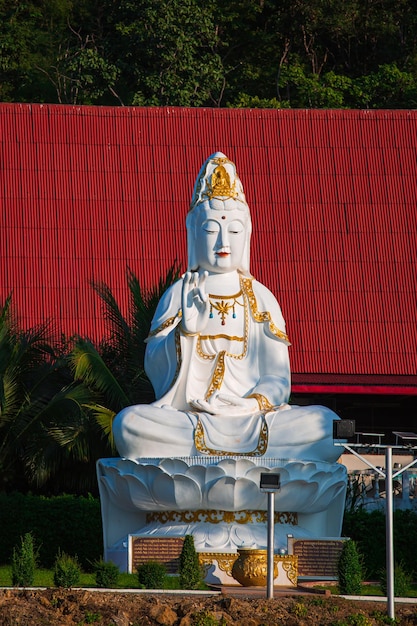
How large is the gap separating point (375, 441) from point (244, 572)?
11.2m

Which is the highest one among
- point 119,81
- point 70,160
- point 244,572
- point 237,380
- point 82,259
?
point 119,81

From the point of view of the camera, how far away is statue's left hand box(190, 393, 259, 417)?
19156 mm

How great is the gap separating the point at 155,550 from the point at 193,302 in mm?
3255

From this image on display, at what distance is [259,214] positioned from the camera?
28.0m

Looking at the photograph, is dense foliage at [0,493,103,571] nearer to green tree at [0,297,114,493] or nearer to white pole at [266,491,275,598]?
green tree at [0,297,114,493]

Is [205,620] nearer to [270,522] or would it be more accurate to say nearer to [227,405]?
[270,522]

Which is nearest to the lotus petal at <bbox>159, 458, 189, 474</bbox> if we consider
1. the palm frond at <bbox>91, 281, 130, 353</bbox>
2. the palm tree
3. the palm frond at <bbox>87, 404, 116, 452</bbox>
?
the palm frond at <bbox>87, 404, 116, 452</bbox>

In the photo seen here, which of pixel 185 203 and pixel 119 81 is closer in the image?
pixel 185 203

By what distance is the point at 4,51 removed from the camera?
37.7 meters

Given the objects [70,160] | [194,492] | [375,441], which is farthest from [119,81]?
[194,492]

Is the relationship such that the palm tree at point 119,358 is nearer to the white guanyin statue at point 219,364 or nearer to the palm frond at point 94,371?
the palm frond at point 94,371

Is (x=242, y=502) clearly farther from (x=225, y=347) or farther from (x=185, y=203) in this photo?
(x=185, y=203)

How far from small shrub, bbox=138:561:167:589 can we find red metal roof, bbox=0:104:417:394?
9784mm

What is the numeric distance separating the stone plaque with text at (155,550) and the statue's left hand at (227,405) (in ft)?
5.98
